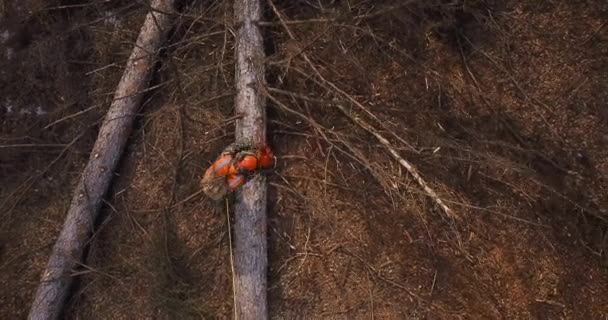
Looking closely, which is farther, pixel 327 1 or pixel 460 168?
pixel 327 1

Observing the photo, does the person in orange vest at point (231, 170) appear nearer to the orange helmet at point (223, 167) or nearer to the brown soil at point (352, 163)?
the orange helmet at point (223, 167)

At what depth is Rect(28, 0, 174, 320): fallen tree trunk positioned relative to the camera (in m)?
3.22

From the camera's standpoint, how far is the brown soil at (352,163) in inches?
121

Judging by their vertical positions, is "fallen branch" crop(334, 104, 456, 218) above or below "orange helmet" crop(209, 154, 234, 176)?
below

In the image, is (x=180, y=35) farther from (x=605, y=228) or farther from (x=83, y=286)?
(x=605, y=228)

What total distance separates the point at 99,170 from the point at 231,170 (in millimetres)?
1100

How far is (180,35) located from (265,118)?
96 cm

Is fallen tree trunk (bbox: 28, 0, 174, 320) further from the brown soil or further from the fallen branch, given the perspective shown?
the fallen branch

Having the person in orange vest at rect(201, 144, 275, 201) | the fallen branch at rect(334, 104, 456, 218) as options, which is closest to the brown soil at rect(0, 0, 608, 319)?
the fallen branch at rect(334, 104, 456, 218)

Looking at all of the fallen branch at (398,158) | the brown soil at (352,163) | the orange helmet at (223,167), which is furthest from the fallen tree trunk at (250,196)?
the fallen branch at (398,158)

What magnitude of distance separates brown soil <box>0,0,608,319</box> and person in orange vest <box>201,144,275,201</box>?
15.9 inches

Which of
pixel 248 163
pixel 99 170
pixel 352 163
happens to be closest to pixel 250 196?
pixel 248 163

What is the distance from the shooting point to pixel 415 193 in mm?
3115

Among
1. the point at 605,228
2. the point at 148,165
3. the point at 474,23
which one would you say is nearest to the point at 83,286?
the point at 148,165
